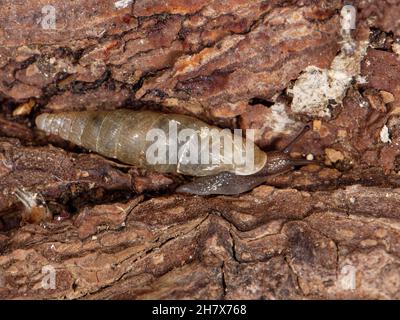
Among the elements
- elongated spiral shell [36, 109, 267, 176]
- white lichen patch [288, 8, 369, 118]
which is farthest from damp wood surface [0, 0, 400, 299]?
elongated spiral shell [36, 109, 267, 176]

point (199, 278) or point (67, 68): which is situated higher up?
point (67, 68)

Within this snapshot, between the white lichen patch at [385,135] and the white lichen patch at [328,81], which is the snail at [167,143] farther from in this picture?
the white lichen patch at [385,135]

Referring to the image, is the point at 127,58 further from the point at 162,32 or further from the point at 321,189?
the point at 321,189

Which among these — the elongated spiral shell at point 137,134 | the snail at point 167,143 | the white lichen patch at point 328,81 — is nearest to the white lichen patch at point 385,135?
the white lichen patch at point 328,81

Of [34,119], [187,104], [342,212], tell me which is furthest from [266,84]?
[34,119]

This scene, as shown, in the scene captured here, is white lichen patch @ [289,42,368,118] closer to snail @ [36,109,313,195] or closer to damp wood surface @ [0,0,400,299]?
damp wood surface @ [0,0,400,299]

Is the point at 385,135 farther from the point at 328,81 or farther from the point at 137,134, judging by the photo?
the point at 137,134

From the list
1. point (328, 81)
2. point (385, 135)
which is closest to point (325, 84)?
point (328, 81)
